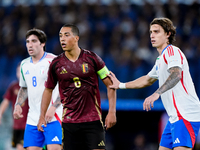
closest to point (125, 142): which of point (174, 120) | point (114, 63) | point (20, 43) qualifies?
point (114, 63)

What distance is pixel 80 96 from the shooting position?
17.7 ft

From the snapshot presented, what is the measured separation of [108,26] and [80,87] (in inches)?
389

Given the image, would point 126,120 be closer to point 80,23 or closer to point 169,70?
point 80,23

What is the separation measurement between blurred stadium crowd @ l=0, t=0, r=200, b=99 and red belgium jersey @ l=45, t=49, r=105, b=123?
6454mm

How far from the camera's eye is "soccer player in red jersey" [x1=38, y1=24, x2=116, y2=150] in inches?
211

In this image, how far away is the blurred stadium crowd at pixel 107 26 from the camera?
1297 centimetres

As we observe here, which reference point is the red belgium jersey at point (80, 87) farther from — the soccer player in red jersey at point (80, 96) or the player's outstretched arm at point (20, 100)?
the player's outstretched arm at point (20, 100)

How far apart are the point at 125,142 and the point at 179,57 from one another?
705 centimetres

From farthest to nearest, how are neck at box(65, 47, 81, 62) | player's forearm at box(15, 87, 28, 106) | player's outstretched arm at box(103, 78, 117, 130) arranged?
player's forearm at box(15, 87, 28, 106), neck at box(65, 47, 81, 62), player's outstretched arm at box(103, 78, 117, 130)

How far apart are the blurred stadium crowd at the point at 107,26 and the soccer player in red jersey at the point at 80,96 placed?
6.44 meters

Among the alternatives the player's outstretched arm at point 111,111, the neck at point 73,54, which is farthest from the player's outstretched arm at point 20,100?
the player's outstretched arm at point 111,111

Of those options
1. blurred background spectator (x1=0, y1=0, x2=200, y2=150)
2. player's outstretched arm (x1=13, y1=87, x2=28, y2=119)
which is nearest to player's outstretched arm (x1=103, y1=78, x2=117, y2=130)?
player's outstretched arm (x1=13, y1=87, x2=28, y2=119)

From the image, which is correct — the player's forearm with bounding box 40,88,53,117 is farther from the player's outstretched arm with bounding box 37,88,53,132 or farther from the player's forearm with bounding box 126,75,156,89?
the player's forearm with bounding box 126,75,156,89

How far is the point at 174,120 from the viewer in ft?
16.8
